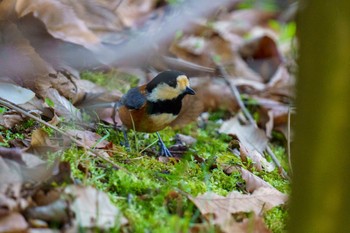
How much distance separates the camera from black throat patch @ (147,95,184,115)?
3768 millimetres

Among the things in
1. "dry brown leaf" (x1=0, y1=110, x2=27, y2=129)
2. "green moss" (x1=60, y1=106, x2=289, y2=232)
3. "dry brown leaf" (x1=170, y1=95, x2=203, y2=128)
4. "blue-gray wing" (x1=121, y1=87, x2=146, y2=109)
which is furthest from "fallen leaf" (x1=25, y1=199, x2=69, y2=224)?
"dry brown leaf" (x1=170, y1=95, x2=203, y2=128)

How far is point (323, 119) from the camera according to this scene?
1875 millimetres

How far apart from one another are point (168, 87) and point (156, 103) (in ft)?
0.38

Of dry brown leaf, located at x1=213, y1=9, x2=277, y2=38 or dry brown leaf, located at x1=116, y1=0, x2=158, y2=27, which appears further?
dry brown leaf, located at x1=213, y1=9, x2=277, y2=38

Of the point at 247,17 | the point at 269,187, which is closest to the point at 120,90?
the point at 269,187

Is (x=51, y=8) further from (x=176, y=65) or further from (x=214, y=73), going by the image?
(x=214, y=73)

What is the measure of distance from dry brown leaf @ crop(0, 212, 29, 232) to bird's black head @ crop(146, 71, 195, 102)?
1631 millimetres

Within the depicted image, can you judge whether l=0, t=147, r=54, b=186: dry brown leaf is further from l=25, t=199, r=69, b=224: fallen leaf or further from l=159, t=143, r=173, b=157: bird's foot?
l=159, t=143, r=173, b=157: bird's foot

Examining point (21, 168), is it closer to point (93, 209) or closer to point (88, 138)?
point (93, 209)

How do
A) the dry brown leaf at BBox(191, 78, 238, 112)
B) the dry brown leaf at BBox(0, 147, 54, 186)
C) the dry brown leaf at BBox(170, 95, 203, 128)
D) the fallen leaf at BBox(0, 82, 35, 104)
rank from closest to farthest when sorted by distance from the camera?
the dry brown leaf at BBox(0, 147, 54, 186) < the fallen leaf at BBox(0, 82, 35, 104) < the dry brown leaf at BBox(170, 95, 203, 128) < the dry brown leaf at BBox(191, 78, 238, 112)

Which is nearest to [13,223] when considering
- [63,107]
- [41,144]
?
[41,144]

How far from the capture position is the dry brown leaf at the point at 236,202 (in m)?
2.66

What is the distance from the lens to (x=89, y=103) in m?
4.13

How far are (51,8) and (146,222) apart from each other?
2.37 metres
